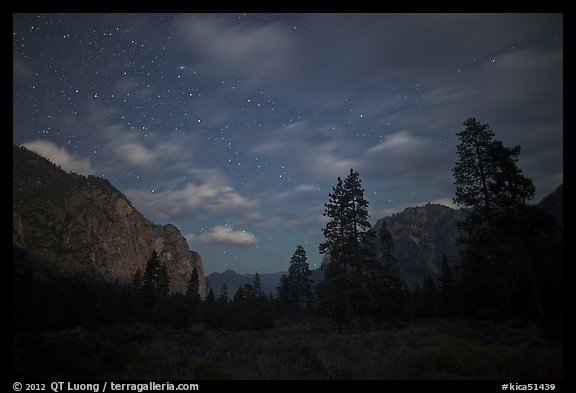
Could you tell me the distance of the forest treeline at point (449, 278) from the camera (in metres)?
17.5

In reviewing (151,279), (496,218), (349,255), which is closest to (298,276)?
(151,279)

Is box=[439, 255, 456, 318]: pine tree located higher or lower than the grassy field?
lower

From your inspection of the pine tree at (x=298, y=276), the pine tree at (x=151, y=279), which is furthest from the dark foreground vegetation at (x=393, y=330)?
the pine tree at (x=298, y=276)

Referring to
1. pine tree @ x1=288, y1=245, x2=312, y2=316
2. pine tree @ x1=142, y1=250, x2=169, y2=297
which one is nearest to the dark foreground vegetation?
pine tree @ x1=142, y1=250, x2=169, y2=297

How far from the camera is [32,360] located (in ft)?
27.1

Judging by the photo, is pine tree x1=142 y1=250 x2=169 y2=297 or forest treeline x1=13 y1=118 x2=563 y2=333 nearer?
forest treeline x1=13 y1=118 x2=563 y2=333

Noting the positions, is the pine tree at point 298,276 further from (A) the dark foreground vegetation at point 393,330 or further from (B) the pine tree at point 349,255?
(B) the pine tree at point 349,255

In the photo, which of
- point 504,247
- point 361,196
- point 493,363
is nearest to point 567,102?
point 493,363

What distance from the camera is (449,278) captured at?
38.9 meters

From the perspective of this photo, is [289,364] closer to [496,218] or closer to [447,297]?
[496,218]

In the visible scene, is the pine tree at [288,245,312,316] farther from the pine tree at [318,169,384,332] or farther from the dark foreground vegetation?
the pine tree at [318,169,384,332]

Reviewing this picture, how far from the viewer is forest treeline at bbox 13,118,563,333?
17484 mm

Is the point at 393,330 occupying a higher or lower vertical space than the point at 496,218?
lower
